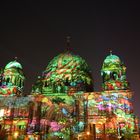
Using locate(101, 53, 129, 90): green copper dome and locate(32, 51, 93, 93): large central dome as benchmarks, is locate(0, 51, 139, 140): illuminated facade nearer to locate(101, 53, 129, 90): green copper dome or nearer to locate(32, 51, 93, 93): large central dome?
locate(101, 53, 129, 90): green copper dome

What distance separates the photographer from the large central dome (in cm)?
4562

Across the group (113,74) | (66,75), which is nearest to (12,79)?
(66,75)

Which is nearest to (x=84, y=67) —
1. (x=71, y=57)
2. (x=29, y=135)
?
(x=71, y=57)

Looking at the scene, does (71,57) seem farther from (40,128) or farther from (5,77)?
(40,128)

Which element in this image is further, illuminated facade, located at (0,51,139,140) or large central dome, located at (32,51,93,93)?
large central dome, located at (32,51,93,93)

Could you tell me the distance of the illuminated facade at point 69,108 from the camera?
36875 millimetres

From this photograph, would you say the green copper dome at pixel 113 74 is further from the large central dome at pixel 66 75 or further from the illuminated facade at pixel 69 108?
the large central dome at pixel 66 75

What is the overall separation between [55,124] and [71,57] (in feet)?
51.4

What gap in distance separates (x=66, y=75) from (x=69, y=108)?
30.0 ft

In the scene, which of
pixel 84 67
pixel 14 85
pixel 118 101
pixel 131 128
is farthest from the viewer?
pixel 84 67

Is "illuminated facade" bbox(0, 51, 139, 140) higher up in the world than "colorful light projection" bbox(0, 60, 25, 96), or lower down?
lower down

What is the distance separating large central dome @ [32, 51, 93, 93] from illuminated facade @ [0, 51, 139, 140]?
0.17 meters

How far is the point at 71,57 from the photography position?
52.0 m

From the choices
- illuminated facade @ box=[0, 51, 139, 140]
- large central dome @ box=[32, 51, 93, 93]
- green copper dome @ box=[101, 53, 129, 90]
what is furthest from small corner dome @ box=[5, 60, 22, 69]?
green copper dome @ box=[101, 53, 129, 90]
